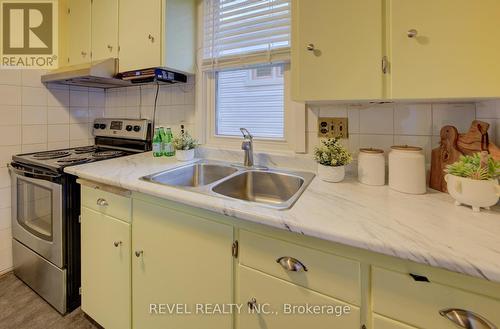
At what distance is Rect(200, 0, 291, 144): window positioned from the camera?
154 cm

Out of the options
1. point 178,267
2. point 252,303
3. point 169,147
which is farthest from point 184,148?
point 252,303

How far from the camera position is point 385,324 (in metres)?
0.67

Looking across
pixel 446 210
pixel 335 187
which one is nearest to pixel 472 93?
pixel 446 210

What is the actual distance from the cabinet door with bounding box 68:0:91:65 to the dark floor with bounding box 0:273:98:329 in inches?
71.9

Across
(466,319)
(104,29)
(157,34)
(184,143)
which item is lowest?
(466,319)

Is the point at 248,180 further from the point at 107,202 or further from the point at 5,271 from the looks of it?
the point at 5,271

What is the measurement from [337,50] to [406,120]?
52 cm

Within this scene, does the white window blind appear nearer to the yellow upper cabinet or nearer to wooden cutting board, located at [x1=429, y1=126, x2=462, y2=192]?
the yellow upper cabinet

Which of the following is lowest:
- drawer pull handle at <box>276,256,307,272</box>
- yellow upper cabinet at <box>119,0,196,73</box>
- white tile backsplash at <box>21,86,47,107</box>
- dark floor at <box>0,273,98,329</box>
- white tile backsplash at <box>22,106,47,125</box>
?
dark floor at <box>0,273,98,329</box>

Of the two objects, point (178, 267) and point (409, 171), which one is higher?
point (409, 171)

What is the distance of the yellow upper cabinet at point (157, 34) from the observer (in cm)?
159

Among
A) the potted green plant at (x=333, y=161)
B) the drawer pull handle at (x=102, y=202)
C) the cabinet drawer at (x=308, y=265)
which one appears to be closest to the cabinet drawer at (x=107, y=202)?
the drawer pull handle at (x=102, y=202)

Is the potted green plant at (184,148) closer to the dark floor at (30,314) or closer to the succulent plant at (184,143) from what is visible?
the succulent plant at (184,143)

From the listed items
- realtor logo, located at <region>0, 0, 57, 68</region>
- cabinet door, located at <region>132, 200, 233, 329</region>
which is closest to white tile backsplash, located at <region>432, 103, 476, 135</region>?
cabinet door, located at <region>132, 200, 233, 329</region>
